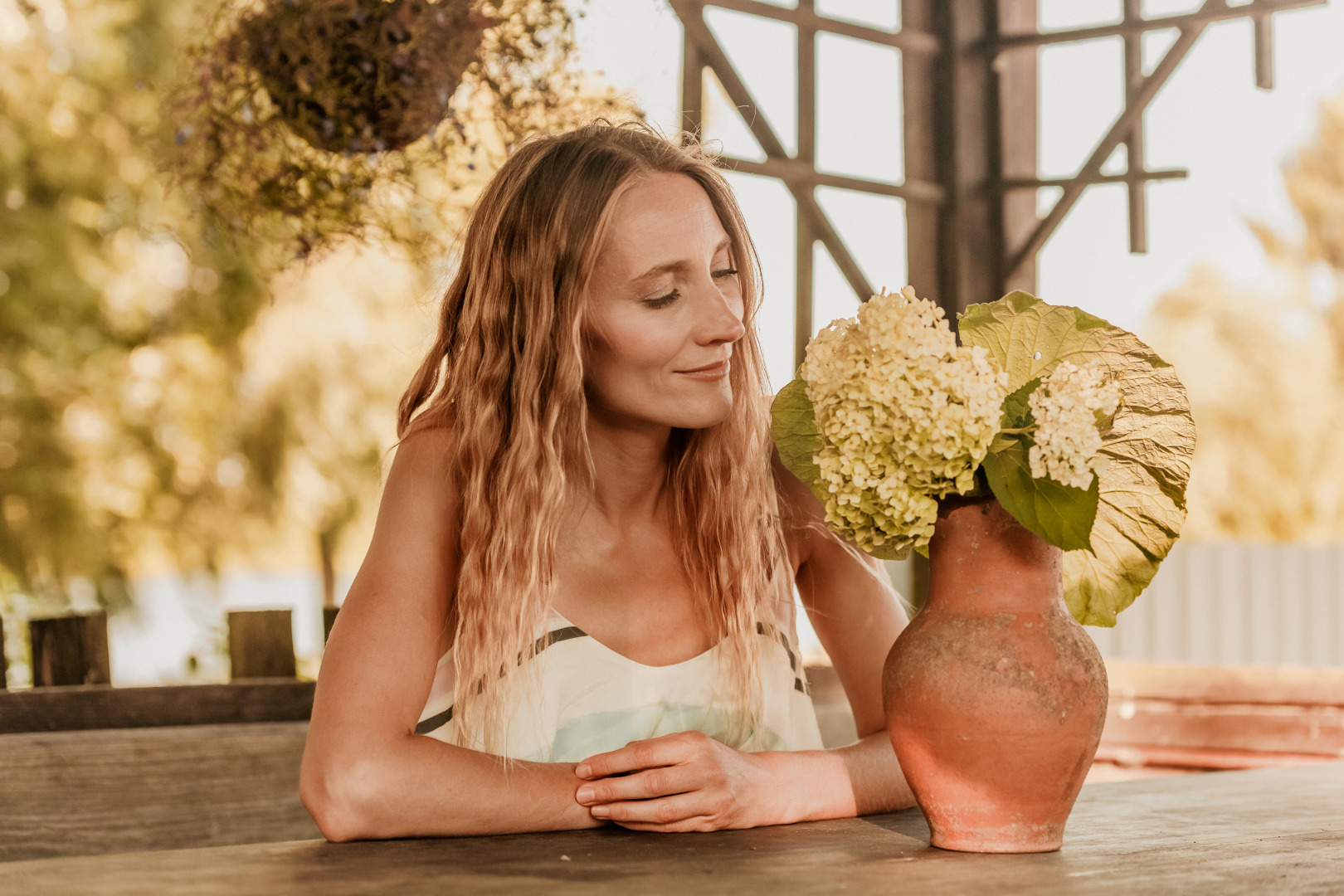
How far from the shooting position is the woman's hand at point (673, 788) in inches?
50.1

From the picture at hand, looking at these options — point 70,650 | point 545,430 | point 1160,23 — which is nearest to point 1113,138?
point 1160,23

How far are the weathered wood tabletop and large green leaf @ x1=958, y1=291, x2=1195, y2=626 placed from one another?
0.70ft

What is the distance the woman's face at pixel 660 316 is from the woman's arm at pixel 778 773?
0.28 metres

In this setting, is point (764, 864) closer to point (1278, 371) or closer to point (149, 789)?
point (149, 789)

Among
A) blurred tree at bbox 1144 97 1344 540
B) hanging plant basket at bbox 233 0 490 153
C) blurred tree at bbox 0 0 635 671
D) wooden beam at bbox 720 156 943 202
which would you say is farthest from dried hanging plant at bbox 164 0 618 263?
blurred tree at bbox 1144 97 1344 540

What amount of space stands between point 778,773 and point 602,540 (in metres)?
A: 0.41

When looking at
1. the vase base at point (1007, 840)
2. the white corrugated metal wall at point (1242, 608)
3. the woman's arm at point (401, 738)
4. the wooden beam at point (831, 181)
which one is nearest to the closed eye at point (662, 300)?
the woman's arm at point (401, 738)

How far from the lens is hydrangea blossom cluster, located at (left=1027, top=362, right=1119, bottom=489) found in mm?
1036

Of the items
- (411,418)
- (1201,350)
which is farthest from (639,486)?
(1201,350)

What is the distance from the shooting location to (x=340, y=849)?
1195mm

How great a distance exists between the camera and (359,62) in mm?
2498

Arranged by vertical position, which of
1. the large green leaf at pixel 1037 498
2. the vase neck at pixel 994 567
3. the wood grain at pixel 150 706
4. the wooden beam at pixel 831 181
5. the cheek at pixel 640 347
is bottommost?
the wood grain at pixel 150 706

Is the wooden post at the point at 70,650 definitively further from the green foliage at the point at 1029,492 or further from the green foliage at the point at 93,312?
the green foliage at the point at 93,312

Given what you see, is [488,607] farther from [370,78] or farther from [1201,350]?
[1201,350]
